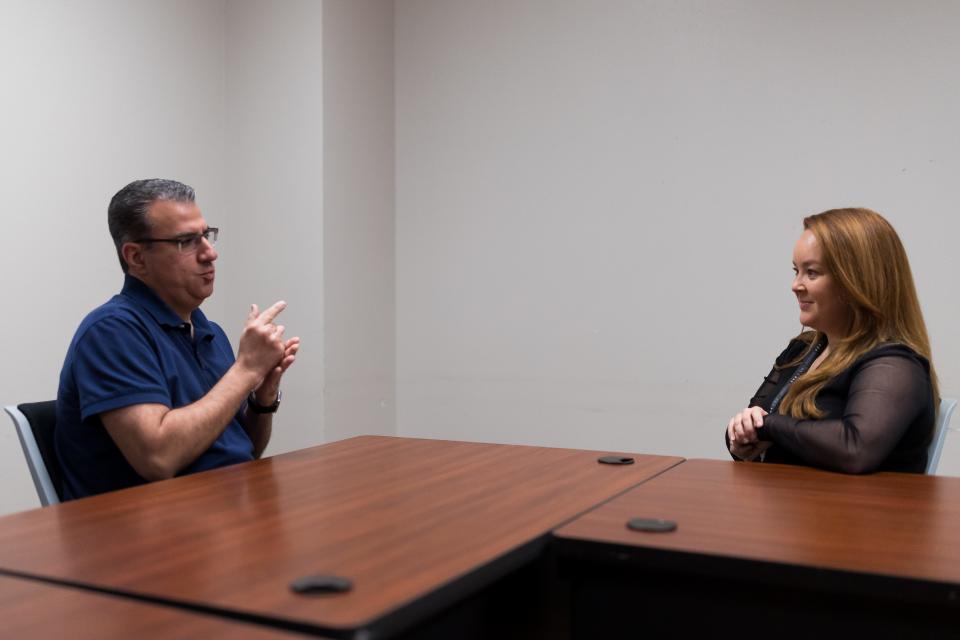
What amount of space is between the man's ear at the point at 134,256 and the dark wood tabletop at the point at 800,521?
1330mm

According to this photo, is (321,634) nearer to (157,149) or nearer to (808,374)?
(808,374)

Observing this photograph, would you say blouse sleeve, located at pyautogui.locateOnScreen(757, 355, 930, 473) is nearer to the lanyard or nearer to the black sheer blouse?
the black sheer blouse

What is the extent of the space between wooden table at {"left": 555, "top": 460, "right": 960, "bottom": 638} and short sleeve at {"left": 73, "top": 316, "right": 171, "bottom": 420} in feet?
3.43

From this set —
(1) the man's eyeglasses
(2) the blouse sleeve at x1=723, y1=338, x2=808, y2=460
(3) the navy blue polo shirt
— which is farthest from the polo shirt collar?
(2) the blouse sleeve at x1=723, y1=338, x2=808, y2=460

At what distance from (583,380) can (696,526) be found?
2.57 meters

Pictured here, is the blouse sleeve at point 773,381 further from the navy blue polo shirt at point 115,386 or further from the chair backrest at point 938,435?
the navy blue polo shirt at point 115,386

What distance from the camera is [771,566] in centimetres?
111

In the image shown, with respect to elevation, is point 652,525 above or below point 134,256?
below

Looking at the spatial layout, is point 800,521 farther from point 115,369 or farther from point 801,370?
point 115,369

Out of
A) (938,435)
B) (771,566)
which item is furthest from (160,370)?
(938,435)

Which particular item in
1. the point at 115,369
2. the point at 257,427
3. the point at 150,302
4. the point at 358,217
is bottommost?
the point at 257,427

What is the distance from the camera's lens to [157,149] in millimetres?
3549

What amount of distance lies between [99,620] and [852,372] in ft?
5.50

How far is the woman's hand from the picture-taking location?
201cm
